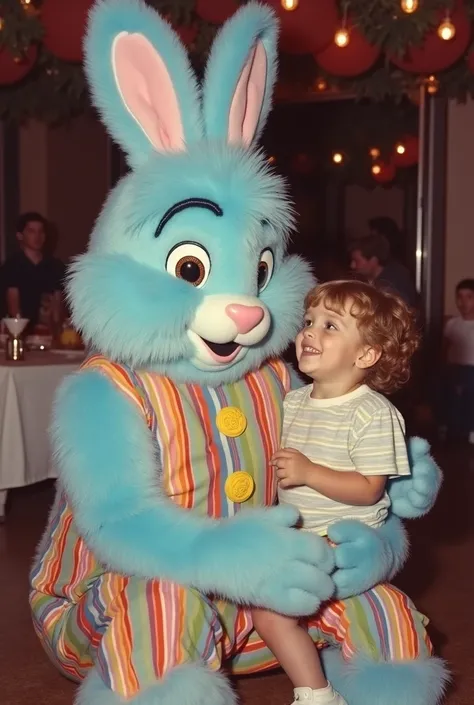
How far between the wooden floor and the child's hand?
51cm

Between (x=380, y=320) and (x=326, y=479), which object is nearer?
(x=326, y=479)

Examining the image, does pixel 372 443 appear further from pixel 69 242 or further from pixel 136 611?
pixel 69 242

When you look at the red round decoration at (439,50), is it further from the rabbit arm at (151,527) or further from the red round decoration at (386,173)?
the rabbit arm at (151,527)

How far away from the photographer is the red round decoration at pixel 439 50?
451 cm

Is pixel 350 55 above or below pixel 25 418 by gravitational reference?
above

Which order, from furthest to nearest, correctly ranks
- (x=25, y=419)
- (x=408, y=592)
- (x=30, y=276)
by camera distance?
(x=30, y=276) → (x=25, y=419) → (x=408, y=592)

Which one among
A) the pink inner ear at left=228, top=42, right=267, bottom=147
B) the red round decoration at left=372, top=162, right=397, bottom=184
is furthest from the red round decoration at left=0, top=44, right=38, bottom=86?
the pink inner ear at left=228, top=42, right=267, bottom=147

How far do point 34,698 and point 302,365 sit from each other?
0.81 meters

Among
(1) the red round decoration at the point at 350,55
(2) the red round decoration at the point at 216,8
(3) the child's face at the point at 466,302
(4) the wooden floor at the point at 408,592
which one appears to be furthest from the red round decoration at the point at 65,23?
(3) the child's face at the point at 466,302

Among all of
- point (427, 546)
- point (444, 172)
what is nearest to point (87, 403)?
point (427, 546)

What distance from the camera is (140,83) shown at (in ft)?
5.67

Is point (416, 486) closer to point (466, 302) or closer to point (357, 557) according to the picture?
point (357, 557)

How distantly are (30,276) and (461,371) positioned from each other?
2369 mm

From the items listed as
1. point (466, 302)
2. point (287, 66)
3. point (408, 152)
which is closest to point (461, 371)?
point (466, 302)
